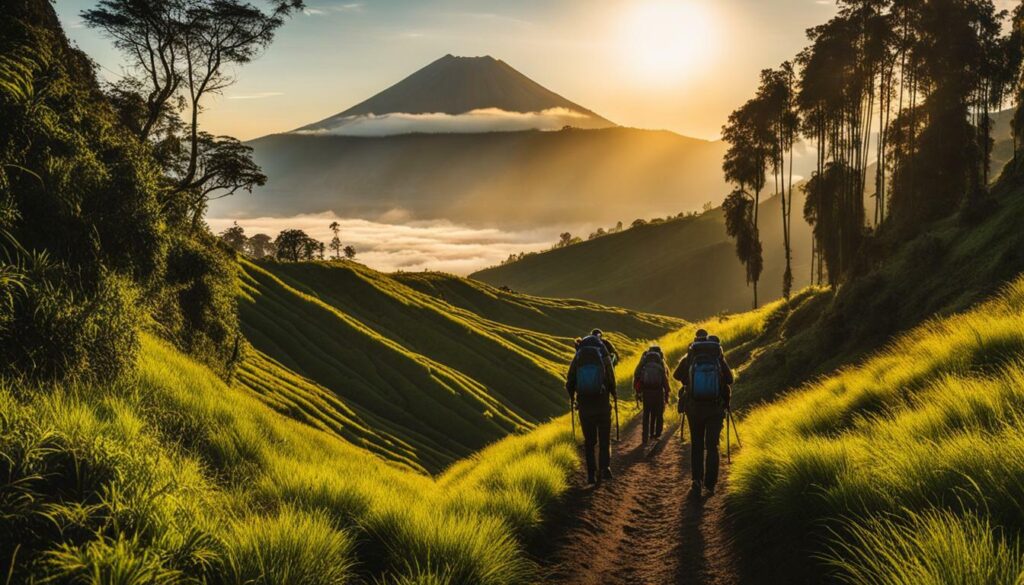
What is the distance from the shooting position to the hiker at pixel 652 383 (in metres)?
17.1

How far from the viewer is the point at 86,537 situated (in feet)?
16.2

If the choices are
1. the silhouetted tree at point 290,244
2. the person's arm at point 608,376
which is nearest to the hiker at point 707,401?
the person's arm at point 608,376

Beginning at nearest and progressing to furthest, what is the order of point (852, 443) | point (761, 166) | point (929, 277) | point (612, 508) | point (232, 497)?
point (232, 497), point (852, 443), point (612, 508), point (929, 277), point (761, 166)

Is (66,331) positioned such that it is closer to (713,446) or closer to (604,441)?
(604,441)

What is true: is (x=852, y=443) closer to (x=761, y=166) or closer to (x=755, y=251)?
(x=761, y=166)

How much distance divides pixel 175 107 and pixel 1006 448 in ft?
101

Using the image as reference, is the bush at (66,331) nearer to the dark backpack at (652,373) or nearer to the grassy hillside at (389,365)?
the dark backpack at (652,373)

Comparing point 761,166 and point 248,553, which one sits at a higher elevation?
point 761,166

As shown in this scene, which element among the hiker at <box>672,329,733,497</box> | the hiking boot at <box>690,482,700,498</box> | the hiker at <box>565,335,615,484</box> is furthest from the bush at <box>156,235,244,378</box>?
the hiking boot at <box>690,482,700,498</box>

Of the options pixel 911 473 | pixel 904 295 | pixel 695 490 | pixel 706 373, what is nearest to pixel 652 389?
pixel 695 490

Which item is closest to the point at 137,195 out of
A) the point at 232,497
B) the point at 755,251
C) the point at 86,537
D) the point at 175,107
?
the point at 232,497

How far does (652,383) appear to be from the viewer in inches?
674

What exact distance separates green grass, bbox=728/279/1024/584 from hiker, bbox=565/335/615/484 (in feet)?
9.16

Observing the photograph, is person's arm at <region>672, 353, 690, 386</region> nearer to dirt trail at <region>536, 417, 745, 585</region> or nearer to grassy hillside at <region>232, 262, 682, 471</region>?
dirt trail at <region>536, 417, 745, 585</region>
